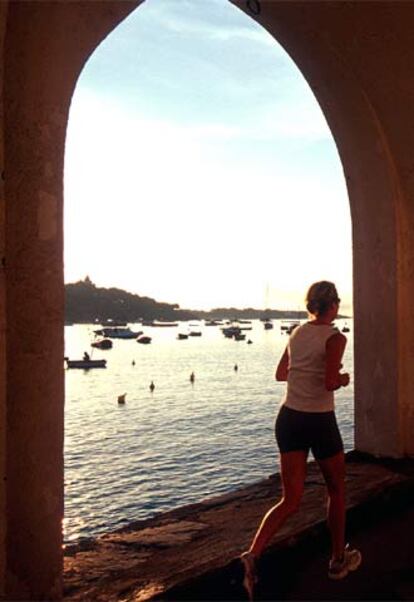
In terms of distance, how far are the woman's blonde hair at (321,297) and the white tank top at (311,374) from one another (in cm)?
8

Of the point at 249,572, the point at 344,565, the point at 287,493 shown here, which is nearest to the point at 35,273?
the point at 287,493

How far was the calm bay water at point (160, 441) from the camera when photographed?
21.4m

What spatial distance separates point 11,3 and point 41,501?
211cm

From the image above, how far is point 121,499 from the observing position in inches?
860

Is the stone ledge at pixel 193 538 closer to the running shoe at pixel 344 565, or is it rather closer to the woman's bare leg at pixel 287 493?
the woman's bare leg at pixel 287 493

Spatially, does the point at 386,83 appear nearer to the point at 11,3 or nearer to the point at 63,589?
the point at 11,3

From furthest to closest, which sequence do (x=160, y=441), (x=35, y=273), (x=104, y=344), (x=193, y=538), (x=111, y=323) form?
(x=111, y=323) < (x=104, y=344) < (x=160, y=441) < (x=193, y=538) < (x=35, y=273)

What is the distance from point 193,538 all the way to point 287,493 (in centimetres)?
97

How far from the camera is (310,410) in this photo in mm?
3010

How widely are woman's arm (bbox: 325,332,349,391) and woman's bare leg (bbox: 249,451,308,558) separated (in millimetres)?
380

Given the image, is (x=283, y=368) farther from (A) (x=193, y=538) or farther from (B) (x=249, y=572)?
(A) (x=193, y=538)

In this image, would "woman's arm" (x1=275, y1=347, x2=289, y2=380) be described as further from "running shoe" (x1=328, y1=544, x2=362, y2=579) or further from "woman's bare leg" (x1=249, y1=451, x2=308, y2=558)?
"running shoe" (x1=328, y1=544, x2=362, y2=579)

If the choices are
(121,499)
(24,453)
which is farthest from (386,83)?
(121,499)

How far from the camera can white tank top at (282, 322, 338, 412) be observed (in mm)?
3010
